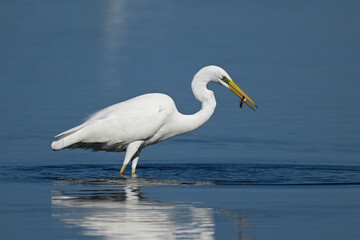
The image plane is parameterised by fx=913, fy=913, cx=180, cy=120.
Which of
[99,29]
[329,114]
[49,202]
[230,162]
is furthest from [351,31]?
[49,202]

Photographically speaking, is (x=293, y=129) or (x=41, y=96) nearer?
(x=293, y=129)

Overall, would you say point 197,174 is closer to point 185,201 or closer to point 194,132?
point 185,201

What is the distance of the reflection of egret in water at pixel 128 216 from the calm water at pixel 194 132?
0.07ft

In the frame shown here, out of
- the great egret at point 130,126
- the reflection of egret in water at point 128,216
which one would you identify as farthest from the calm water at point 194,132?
the great egret at point 130,126

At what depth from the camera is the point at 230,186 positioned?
37.2ft

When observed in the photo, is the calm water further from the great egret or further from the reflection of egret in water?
the great egret

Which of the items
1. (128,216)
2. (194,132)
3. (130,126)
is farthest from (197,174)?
(194,132)

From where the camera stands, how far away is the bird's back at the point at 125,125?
1248 centimetres

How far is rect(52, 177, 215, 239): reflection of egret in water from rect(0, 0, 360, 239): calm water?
2 centimetres

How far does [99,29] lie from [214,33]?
403 cm

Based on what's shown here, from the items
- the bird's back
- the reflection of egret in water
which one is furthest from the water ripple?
the reflection of egret in water

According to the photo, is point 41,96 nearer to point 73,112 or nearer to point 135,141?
point 73,112

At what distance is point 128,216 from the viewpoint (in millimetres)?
9180

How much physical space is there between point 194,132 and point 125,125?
3659mm
